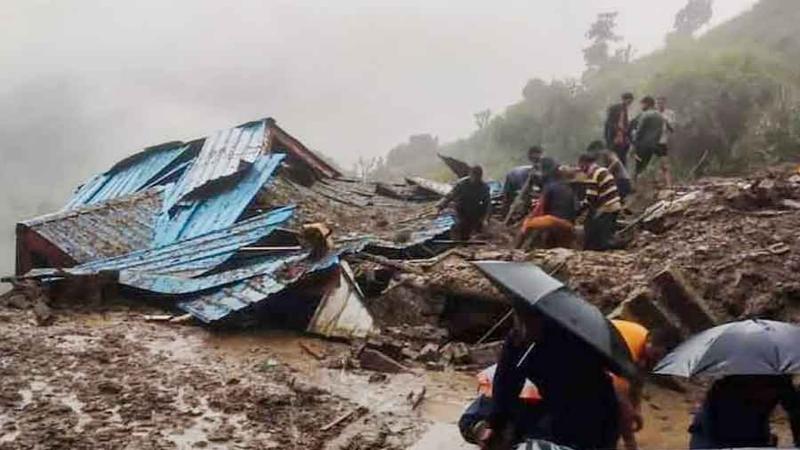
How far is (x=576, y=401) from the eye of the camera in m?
2.85

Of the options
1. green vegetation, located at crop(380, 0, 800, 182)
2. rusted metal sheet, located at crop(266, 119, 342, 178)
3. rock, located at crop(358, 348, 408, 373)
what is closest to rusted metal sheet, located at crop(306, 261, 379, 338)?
rock, located at crop(358, 348, 408, 373)

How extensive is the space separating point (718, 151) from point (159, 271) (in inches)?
395

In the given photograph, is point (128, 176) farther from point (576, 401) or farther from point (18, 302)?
point (576, 401)

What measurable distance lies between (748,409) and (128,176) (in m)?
13.5

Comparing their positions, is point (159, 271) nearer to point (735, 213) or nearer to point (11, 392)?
point (11, 392)

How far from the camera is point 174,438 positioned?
488cm

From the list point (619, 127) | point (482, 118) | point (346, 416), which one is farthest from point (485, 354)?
point (482, 118)

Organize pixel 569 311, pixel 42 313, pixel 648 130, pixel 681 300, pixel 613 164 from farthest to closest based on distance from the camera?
pixel 648 130 < pixel 613 164 < pixel 42 313 < pixel 681 300 < pixel 569 311

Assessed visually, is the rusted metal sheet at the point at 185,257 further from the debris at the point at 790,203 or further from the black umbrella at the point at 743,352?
the black umbrella at the point at 743,352

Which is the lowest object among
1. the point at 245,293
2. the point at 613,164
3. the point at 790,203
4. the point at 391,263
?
the point at 245,293

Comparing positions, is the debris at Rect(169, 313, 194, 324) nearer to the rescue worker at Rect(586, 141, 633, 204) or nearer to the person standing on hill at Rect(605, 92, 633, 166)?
the rescue worker at Rect(586, 141, 633, 204)

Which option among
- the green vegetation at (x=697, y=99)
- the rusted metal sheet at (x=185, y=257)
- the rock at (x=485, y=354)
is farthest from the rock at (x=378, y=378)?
the green vegetation at (x=697, y=99)

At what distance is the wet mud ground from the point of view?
493 centimetres

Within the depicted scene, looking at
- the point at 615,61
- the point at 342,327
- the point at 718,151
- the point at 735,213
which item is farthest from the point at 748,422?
the point at 615,61
